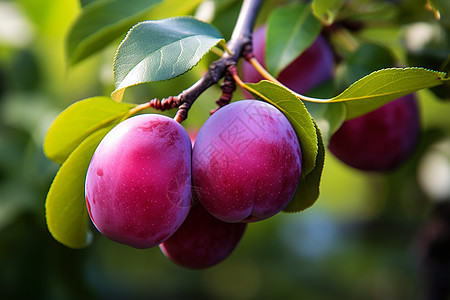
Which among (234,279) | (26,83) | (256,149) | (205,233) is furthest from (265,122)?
(234,279)

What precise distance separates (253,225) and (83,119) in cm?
138

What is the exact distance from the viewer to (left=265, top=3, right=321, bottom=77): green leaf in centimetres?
75

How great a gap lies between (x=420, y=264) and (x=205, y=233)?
2.88ft

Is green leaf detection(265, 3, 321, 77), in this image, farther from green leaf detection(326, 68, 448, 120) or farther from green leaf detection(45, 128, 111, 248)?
green leaf detection(45, 128, 111, 248)

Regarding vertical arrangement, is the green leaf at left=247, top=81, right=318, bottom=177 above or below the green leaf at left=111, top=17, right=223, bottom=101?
below

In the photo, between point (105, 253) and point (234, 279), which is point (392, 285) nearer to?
point (234, 279)

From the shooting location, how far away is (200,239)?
65 centimetres

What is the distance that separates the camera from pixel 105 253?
6.37 feet

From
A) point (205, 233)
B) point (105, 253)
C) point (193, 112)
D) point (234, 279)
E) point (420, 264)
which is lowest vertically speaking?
point (234, 279)

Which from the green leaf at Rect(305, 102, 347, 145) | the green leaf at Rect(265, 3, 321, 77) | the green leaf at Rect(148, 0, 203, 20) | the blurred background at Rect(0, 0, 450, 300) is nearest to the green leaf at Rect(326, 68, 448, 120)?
the green leaf at Rect(305, 102, 347, 145)

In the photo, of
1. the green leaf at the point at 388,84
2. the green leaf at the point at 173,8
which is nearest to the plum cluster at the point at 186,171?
the green leaf at the point at 388,84

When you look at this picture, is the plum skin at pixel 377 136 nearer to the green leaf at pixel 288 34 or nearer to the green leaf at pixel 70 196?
the green leaf at pixel 288 34

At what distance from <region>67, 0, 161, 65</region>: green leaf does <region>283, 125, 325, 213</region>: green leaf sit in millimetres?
436

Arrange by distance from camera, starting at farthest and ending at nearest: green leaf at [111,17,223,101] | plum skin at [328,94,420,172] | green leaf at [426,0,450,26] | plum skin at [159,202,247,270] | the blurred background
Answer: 1. the blurred background
2. plum skin at [328,94,420,172]
3. green leaf at [426,0,450,26]
4. plum skin at [159,202,247,270]
5. green leaf at [111,17,223,101]
